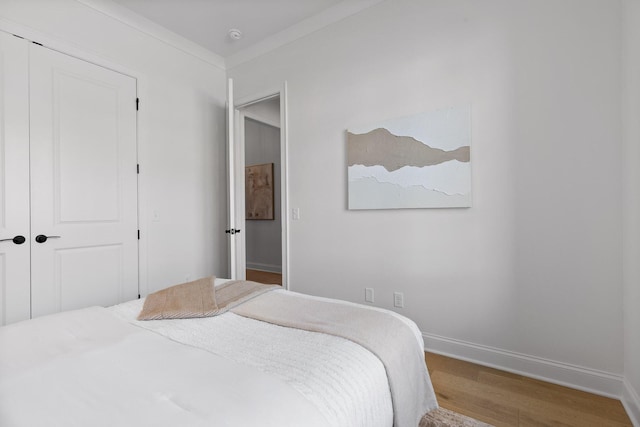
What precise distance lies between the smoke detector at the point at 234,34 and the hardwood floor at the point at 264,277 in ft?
10.1

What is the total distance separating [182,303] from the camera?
4.83ft

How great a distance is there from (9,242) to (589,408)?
3637 mm

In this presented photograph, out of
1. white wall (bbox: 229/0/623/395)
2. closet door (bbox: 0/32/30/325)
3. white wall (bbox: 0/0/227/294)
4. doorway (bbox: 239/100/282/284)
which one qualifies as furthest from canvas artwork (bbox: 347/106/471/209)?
doorway (bbox: 239/100/282/284)

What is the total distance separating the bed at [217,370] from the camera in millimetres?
704

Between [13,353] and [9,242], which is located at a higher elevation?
[9,242]

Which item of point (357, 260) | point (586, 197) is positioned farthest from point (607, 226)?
point (357, 260)

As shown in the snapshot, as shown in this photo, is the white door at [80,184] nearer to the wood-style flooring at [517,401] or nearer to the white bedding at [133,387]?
the white bedding at [133,387]

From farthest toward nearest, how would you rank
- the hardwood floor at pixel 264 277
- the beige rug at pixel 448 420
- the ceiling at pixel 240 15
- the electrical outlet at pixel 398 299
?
the hardwood floor at pixel 264 277 → the ceiling at pixel 240 15 → the electrical outlet at pixel 398 299 → the beige rug at pixel 448 420

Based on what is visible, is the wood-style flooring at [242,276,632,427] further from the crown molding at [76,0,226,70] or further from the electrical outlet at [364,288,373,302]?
the crown molding at [76,0,226,70]

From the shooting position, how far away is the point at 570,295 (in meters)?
1.81

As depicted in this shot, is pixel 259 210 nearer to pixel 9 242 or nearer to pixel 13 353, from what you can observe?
pixel 9 242

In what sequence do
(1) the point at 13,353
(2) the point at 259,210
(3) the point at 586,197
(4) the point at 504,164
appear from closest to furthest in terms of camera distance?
(1) the point at 13,353 < (3) the point at 586,197 < (4) the point at 504,164 < (2) the point at 259,210

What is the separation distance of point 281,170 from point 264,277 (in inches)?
94.3

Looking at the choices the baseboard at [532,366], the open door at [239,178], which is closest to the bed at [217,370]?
the baseboard at [532,366]
